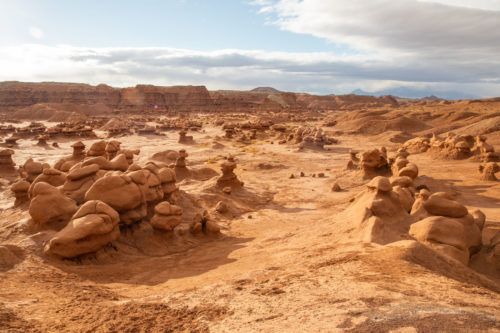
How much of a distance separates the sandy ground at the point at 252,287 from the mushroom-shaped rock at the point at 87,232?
0.79 ft

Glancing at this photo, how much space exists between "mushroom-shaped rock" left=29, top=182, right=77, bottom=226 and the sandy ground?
21.7 inches

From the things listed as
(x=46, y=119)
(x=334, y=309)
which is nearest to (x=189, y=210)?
(x=334, y=309)

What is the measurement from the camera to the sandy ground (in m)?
4.88

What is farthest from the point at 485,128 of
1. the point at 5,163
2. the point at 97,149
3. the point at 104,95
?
the point at 104,95

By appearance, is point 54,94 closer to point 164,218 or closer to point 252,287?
point 164,218

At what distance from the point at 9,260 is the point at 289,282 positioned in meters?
5.37

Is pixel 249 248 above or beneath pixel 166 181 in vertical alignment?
beneath

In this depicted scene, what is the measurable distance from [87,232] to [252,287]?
4260 millimetres

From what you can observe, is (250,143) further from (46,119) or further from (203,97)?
(203,97)

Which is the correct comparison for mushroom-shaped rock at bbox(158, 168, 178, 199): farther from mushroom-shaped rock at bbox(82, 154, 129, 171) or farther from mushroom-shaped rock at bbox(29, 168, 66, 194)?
mushroom-shaped rock at bbox(29, 168, 66, 194)

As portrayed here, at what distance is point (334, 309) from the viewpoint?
16.5ft

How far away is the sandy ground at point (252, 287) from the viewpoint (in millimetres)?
4879

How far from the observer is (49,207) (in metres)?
9.82

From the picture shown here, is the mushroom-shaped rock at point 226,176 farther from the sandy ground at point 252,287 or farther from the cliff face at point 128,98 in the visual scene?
the cliff face at point 128,98
